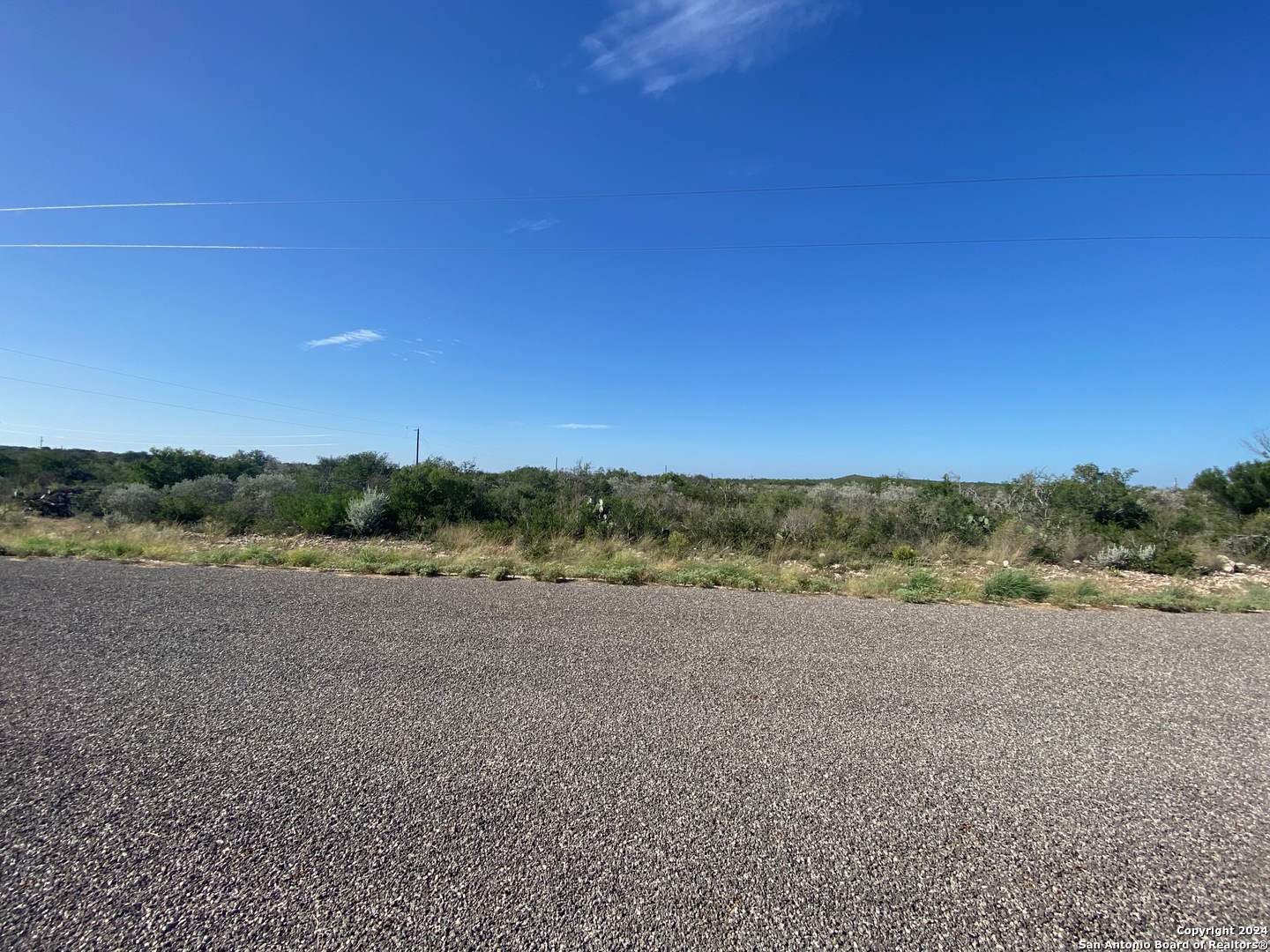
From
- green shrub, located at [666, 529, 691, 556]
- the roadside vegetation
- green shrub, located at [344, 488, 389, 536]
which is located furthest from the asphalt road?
green shrub, located at [344, 488, 389, 536]

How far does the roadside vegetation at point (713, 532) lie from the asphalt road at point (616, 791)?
144 inches

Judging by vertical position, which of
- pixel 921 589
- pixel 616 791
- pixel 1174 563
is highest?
pixel 1174 563

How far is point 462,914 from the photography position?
2111 millimetres

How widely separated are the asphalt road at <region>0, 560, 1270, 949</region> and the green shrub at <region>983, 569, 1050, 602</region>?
2397 mm

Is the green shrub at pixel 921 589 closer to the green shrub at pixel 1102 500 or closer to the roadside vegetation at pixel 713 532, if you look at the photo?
the roadside vegetation at pixel 713 532

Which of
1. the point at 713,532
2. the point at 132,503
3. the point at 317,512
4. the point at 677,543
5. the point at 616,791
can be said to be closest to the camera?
the point at 616,791

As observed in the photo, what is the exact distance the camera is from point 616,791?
2.89 m

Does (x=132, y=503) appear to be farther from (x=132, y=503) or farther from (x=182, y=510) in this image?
(x=182, y=510)

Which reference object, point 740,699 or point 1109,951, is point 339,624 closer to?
point 740,699

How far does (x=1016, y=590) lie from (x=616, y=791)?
7.62 m

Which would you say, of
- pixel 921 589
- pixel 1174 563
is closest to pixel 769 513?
pixel 921 589

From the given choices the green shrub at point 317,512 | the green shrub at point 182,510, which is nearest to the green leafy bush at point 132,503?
the green shrub at point 182,510

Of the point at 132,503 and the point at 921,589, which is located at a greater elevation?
the point at 132,503

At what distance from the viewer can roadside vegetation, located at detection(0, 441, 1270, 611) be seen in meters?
9.16
